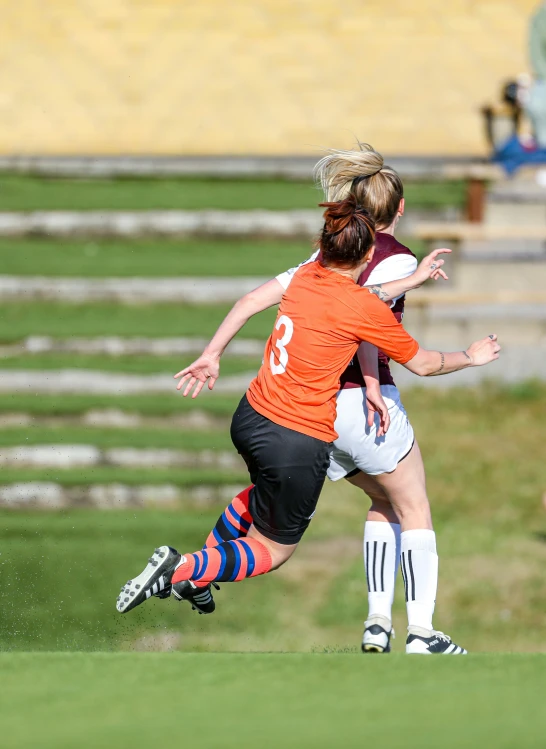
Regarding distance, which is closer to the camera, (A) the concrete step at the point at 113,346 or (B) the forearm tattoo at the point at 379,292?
(B) the forearm tattoo at the point at 379,292

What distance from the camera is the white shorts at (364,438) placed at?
4773 mm

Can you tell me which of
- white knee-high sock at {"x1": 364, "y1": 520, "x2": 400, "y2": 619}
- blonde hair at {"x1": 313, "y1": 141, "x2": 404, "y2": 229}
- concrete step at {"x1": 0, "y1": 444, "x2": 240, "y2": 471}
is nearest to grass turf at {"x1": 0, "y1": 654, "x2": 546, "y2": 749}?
white knee-high sock at {"x1": 364, "y1": 520, "x2": 400, "y2": 619}

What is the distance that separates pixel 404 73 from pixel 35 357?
7.29 m

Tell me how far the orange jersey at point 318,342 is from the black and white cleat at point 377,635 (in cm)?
92

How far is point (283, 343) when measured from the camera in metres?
4.66

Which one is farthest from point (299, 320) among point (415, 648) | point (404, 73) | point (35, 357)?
point (404, 73)

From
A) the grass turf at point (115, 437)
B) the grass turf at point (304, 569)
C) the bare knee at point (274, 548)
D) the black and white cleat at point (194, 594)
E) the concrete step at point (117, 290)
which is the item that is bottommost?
the grass turf at point (304, 569)

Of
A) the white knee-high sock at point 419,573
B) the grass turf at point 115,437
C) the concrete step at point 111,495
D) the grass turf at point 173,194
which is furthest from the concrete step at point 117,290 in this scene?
the white knee-high sock at point 419,573

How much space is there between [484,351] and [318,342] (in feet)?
2.25

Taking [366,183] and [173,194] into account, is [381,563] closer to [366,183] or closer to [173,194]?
[366,183]

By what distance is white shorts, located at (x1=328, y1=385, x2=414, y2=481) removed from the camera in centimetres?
477

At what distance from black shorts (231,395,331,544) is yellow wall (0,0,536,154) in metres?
10.3

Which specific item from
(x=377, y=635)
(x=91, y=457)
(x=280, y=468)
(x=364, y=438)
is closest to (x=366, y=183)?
(x=364, y=438)

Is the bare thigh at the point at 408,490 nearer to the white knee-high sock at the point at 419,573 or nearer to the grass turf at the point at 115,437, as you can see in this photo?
the white knee-high sock at the point at 419,573
